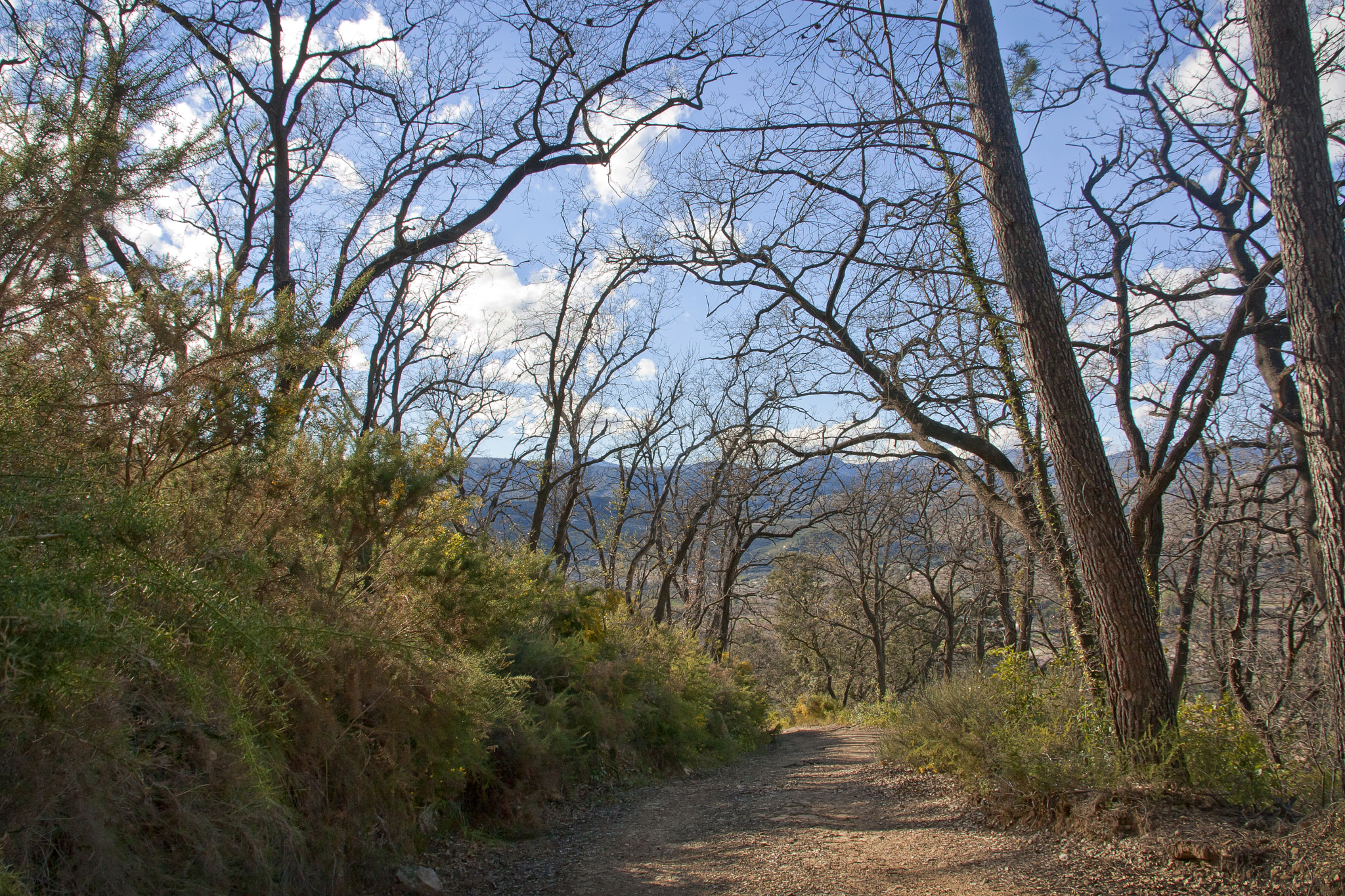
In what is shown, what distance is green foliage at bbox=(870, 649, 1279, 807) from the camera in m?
5.31

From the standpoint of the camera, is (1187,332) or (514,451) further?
(514,451)

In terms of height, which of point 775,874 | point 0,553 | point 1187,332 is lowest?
point 775,874

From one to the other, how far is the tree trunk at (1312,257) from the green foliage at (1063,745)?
924 millimetres

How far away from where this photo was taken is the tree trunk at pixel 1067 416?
580cm

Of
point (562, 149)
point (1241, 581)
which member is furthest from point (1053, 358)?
point (562, 149)

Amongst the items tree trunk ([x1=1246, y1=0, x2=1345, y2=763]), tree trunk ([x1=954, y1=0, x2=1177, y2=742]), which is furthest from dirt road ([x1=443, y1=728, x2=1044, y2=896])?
tree trunk ([x1=1246, y1=0, x2=1345, y2=763])

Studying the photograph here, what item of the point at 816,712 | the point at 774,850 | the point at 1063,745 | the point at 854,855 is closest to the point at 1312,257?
the point at 1063,745

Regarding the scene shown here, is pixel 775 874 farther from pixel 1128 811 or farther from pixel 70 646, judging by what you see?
pixel 70 646

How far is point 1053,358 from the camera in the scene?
6.33 metres

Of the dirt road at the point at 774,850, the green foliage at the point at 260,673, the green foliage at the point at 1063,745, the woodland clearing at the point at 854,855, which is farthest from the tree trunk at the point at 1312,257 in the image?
the green foliage at the point at 260,673

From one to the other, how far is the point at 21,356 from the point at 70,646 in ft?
6.22

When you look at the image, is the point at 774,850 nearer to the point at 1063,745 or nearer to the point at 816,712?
the point at 1063,745

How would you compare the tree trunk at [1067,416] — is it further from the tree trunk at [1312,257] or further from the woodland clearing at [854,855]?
the tree trunk at [1312,257]

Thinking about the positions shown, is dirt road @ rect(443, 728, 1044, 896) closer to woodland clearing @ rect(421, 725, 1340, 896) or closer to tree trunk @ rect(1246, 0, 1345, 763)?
woodland clearing @ rect(421, 725, 1340, 896)
